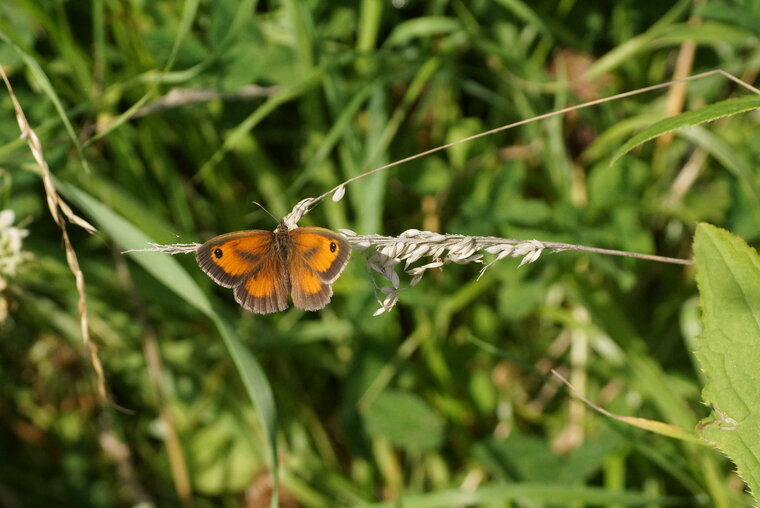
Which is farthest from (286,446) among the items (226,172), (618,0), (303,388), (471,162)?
(618,0)

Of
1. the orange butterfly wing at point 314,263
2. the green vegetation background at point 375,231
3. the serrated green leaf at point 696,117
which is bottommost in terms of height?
the serrated green leaf at point 696,117

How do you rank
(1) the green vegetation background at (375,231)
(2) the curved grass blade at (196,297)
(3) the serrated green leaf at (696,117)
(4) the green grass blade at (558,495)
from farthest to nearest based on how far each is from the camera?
(1) the green vegetation background at (375,231)
(4) the green grass blade at (558,495)
(2) the curved grass blade at (196,297)
(3) the serrated green leaf at (696,117)

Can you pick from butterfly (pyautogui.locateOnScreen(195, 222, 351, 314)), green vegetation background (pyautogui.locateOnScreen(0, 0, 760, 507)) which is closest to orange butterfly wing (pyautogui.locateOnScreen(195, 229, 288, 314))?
butterfly (pyautogui.locateOnScreen(195, 222, 351, 314))

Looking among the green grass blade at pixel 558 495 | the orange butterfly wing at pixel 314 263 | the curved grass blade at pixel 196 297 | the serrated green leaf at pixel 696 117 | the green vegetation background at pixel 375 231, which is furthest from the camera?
the green vegetation background at pixel 375 231

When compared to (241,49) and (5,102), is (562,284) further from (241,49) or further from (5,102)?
(5,102)

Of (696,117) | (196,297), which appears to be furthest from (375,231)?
(696,117)

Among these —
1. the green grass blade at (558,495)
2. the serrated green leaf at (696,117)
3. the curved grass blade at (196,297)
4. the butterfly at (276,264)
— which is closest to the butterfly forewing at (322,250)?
the butterfly at (276,264)

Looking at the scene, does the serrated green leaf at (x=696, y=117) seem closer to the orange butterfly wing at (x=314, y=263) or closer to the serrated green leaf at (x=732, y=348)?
the serrated green leaf at (x=732, y=348)
